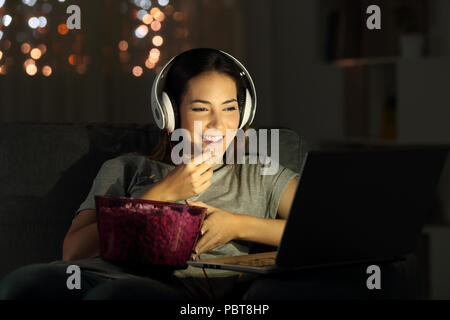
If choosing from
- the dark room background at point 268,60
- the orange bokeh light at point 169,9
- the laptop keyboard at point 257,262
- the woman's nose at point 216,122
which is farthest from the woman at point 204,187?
the orange bokeh light at point 169,9

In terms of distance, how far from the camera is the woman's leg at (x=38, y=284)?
118 centimetres

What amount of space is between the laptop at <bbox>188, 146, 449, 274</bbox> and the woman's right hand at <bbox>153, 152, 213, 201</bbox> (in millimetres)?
192

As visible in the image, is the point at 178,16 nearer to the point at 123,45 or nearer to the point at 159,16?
the point at 159,16

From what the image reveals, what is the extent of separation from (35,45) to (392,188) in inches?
105

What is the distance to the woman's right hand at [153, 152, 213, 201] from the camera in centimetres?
138

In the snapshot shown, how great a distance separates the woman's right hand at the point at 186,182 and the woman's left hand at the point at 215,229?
3 centimetres

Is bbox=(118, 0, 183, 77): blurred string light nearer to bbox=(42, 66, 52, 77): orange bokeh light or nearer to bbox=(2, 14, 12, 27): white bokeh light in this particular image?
bbox=(42, 66, 52, 77): orange bokeh light

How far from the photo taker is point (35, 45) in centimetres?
342

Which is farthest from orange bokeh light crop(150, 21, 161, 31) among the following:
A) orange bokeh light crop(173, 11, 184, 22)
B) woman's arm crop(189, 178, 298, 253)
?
woman's arm crop(189, 178, 298, 253)

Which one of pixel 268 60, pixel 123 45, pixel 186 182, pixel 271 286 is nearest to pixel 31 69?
pixel 123 45

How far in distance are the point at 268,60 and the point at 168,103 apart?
7.68ft

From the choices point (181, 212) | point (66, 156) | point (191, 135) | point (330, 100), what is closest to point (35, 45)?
point (330, 100)
